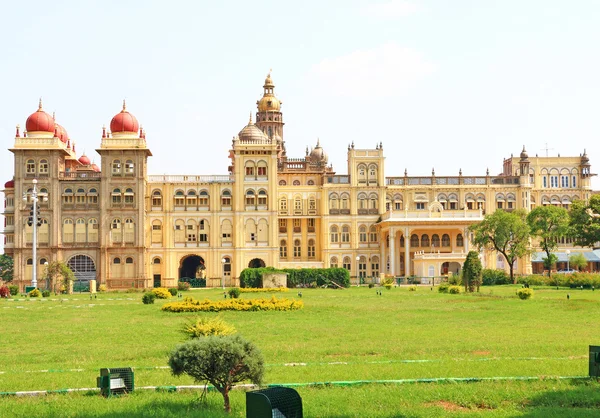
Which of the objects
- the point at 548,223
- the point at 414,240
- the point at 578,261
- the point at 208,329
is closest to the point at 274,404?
the point at 208,329

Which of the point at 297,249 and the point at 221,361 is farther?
the point at 297,249

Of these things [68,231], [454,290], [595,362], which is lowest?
[595,362]

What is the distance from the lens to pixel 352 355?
19.4 m

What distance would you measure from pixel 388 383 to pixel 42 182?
190ft

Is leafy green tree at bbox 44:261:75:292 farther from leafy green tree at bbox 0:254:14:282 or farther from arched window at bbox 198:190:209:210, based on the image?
leafy green tree at bbox 0:254:14:282

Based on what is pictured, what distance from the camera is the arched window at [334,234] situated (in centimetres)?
7612

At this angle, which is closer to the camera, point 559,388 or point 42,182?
point 559,388

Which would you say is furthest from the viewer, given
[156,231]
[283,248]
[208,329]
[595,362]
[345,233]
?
[283,248]

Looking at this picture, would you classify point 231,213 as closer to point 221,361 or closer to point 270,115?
point 270,115

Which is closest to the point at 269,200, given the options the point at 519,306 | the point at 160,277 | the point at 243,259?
the point at 243,259

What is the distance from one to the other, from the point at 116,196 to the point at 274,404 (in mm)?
59552

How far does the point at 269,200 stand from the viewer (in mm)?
71812

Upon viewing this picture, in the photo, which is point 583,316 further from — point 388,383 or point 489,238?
point 489,238

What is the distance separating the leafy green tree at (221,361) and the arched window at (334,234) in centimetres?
6280
